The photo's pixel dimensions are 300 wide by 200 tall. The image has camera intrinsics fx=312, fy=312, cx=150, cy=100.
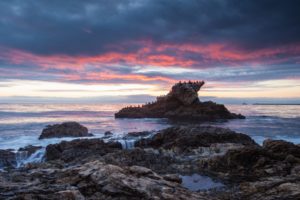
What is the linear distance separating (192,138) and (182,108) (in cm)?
5299

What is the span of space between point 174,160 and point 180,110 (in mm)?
57491

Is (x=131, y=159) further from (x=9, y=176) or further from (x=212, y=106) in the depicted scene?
(x=212, y=106)

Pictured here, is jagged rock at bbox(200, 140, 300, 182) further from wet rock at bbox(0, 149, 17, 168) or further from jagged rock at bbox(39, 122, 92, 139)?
jagged rock at bbox(39, 122, 92, 139)

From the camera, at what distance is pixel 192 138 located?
19.4 meters

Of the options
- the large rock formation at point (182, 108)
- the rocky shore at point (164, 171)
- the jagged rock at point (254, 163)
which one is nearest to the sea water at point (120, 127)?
the rocky shore at point (164, 171)

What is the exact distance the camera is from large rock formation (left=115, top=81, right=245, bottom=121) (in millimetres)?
68125

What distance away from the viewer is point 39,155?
70.8ft

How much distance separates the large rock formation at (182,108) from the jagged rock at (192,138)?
138ft

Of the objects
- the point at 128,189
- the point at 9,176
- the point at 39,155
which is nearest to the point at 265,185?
the point at 128,189

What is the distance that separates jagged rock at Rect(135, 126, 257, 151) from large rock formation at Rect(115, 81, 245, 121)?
42.2m

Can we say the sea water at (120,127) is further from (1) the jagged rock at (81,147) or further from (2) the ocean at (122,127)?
(1) the jagged rock at (81,147)

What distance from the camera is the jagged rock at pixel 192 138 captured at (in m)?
19.2

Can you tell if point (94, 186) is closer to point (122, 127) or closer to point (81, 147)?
point (81, 147)

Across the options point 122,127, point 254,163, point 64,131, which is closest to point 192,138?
point 254,163
